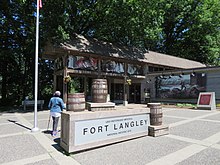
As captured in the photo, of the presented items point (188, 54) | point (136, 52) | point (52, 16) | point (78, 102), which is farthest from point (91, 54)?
point (188, 54)

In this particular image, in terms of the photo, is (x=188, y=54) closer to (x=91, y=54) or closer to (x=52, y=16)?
(x=91, y=54)

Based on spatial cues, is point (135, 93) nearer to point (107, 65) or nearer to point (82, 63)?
point (107, 65)

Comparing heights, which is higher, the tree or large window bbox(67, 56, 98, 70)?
the tree

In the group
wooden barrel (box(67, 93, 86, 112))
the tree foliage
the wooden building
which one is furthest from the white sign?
the tree foliage

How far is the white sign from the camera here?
504 cm

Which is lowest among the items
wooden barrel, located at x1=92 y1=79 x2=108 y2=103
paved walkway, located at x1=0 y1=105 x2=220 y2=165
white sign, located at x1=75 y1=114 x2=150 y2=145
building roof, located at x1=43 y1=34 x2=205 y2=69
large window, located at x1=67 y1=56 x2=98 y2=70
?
paved walkway, located at x1=0 y1=105 x2=220 y2=165

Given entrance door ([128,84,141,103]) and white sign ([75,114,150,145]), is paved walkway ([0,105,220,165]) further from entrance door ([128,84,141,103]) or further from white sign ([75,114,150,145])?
entrance door ([128,84,141,103])

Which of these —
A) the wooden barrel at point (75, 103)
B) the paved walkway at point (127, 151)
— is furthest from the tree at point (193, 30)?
Answer: the wooden barrel at point (75, 103)

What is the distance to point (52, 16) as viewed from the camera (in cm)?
1436

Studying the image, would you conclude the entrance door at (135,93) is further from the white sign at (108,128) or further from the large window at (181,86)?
the white sign at (108,128)

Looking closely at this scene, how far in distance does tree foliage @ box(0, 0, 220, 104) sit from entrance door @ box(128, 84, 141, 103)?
227 inches

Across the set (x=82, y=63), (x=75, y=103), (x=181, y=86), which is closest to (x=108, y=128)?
(x=75, y=103)

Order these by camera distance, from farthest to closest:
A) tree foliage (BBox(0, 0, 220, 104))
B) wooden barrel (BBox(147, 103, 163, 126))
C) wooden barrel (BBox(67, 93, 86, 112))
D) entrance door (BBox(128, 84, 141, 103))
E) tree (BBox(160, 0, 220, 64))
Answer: tree (BBox(160, 0, 220, 64))
entrance door (BBox(128, 84, 141, 103))
tree foliage (BBox(0, 0, 220, 104))
wooden barrel (BBox(147, 103, 163, 126))
wooden barrel (BBox(67, 93, 86, 112))

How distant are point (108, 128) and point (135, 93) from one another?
1721cm
